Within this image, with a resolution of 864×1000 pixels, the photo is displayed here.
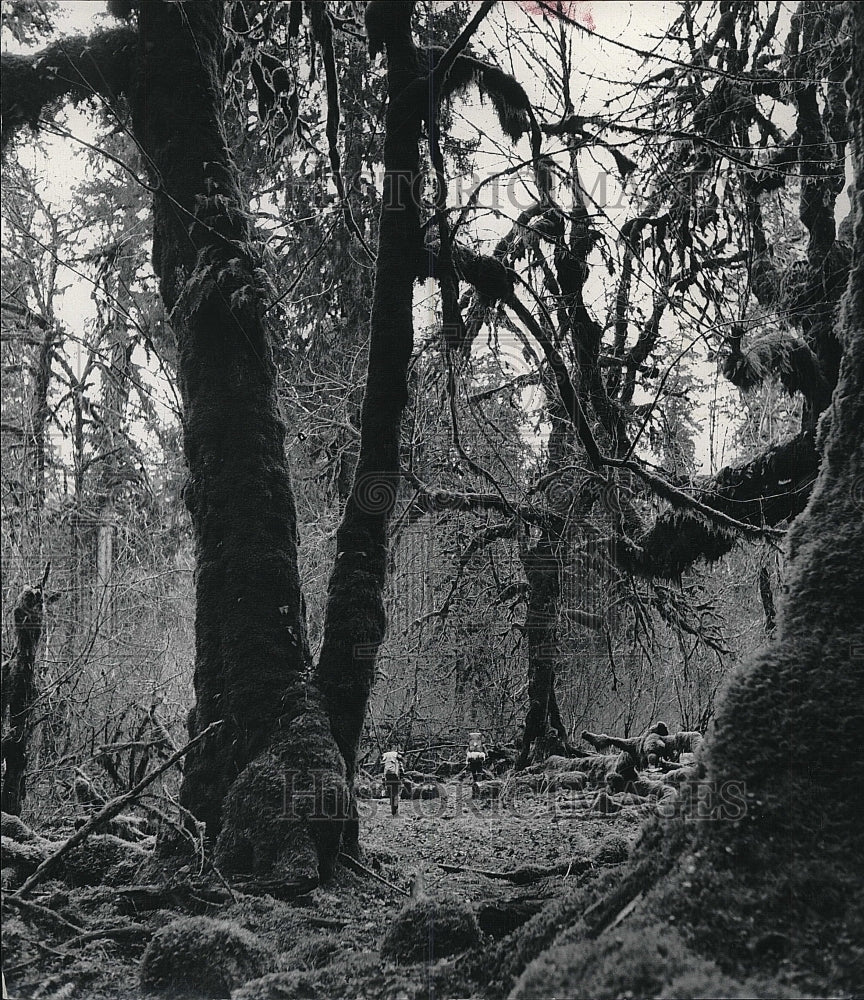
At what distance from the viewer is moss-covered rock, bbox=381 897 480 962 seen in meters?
2.52

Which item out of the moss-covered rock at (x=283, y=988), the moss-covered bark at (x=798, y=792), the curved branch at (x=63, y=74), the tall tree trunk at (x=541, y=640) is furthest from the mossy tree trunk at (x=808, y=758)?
the tall tree trunk at (x=541, y=640)

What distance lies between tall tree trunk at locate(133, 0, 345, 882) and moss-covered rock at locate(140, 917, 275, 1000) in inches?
24.3

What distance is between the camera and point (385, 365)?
4.48 m

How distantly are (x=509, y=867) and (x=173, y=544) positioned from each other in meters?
2.96

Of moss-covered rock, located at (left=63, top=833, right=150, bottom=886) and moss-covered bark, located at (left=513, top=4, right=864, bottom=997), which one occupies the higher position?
moss-covered bark, located at (left=513, top=4, right=864, bottom=997)

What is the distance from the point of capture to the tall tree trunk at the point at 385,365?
14.2 ft

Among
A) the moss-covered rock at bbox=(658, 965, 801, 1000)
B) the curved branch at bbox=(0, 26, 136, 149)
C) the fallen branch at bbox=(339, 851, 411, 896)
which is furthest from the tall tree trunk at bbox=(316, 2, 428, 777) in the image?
the moss-covered rock at bbox=(658, 965, 801, 1000)

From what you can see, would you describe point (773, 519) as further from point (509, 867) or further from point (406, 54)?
point (406, 54)

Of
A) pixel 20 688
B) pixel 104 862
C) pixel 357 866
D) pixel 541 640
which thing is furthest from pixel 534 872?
pixel 541 640

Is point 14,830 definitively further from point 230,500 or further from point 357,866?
point 230,500

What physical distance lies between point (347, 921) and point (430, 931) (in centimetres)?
69

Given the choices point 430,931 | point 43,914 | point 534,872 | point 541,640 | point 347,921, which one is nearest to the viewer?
point 430,931

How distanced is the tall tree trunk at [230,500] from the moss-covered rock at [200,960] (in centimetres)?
62

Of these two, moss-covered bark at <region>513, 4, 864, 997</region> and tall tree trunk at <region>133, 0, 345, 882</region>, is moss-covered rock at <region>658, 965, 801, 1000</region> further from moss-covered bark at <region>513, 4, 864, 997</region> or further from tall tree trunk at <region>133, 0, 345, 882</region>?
tall tree trunk at <region>133, 0, 345, 882</region>
